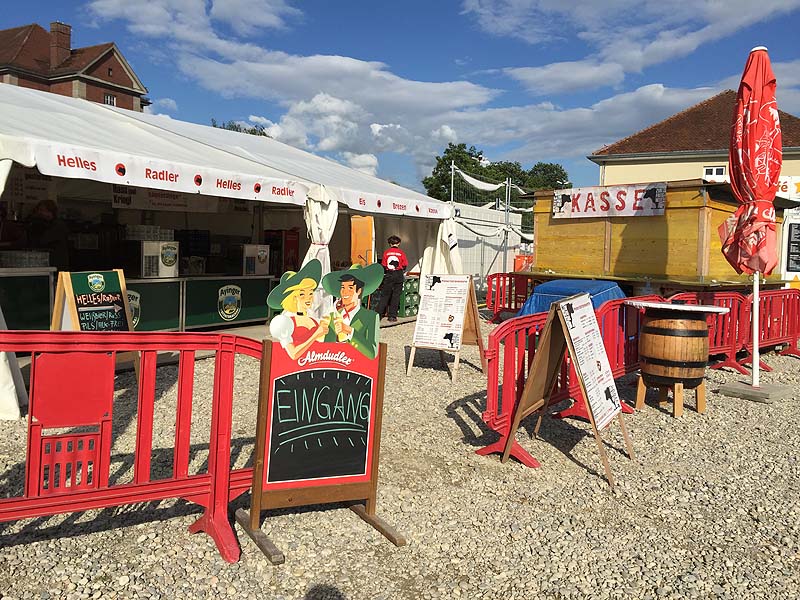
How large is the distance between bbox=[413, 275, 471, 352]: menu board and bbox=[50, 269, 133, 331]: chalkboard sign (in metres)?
3.46

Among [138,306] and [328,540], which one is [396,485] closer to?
[328,540]

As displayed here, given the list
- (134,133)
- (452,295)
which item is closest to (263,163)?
(134,133)

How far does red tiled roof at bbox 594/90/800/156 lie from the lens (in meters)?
32.1

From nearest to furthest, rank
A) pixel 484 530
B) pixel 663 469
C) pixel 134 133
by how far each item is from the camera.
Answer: pixel 484 530 < pixel 663 469 < pixel 134 133

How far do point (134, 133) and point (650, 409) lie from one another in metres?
7.92

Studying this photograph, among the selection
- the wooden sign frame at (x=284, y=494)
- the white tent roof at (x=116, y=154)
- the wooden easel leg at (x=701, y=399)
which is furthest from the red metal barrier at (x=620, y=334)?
the white tent roof at (x=116, y=154)

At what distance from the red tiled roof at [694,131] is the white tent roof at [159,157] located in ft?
78.9

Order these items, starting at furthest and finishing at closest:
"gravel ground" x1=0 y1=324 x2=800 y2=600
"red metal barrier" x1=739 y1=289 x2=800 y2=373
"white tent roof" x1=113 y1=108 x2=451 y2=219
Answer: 1. "white tent roof" x1=113 y1=108 x2=451 y2=219
2. "red metal barrier" x1=739 y1=289 x2=800 y2=373
3. "gravel ground" x1=0 y1=324 x2=800 y2=600

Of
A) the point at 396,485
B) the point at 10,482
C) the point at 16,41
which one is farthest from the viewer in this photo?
the point at 16,41

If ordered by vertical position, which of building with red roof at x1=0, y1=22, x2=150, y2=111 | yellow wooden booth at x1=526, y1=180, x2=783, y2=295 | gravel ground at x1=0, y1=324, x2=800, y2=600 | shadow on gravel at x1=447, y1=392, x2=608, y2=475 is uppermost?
building with red roof at x1=0, y1=22, x2=150, y2=111

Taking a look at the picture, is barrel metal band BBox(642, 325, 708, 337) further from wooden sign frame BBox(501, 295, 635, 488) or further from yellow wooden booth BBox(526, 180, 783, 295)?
yellow wooden booth BBox(526, 180, 783, 295)

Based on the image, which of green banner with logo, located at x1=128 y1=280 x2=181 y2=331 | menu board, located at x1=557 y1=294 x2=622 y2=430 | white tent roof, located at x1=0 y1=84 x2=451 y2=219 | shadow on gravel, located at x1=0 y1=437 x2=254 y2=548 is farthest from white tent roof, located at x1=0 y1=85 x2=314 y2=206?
menu board, located at x1=557 y1=294 x2=622 y2=430

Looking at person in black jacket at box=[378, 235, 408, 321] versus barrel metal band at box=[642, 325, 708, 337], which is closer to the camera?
barrel metal band at box=[642, 325, 708, 337]

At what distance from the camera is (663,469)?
16.9 ft
